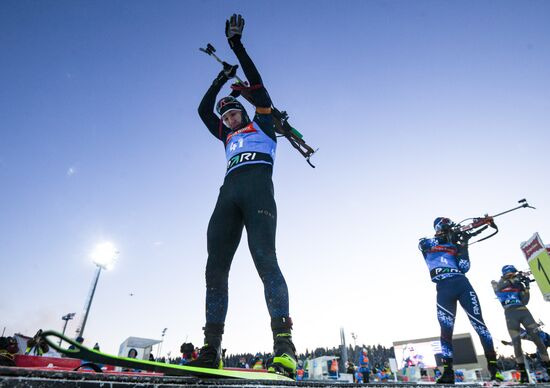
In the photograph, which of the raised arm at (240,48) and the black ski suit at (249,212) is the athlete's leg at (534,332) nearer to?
the black ski suit at (249,212)

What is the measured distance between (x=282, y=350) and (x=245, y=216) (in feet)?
4.13

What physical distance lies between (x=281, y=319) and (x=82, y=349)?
1.57m

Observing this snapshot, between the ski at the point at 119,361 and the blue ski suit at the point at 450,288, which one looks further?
the blue ski suit at the point at 450,288

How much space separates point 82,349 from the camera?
137cm

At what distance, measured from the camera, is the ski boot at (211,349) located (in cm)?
242

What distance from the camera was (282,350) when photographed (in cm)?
241

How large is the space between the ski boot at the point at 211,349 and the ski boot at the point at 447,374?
3566mm

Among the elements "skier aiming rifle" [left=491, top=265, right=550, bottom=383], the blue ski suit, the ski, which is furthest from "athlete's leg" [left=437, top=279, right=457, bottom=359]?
the ski

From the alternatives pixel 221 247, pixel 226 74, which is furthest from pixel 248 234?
pixel 226 74

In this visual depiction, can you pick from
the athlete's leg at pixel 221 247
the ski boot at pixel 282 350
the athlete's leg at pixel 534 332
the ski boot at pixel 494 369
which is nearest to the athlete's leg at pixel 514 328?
the athlete's leg at pixel 534 332

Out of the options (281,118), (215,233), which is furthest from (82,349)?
(281,118)

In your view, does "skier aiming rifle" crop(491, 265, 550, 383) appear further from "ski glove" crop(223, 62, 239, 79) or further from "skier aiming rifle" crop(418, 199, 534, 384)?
"ski glove" crop(223, 62, 239, 79)

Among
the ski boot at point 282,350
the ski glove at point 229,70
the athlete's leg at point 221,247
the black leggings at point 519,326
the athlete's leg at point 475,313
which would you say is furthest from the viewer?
the black leggings at point 519,326

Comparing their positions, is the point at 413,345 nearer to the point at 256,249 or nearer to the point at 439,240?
the point at 439,240
